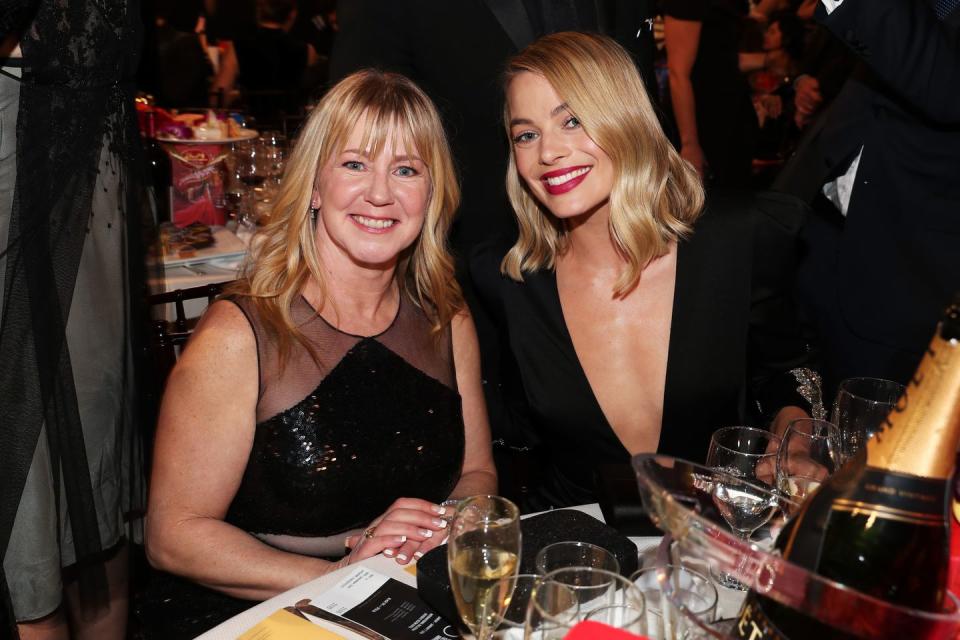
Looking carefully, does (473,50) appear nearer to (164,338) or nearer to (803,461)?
(164,338)

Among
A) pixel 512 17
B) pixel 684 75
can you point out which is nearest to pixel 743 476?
pixel 512 17

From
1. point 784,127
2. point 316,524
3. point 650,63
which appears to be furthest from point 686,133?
point 316,524

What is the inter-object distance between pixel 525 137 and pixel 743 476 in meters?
1.08

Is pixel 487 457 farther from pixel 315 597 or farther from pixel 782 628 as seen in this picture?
pixel 782 628

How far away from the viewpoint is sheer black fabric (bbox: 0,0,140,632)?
5.59ft

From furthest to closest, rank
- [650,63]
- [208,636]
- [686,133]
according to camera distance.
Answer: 1. [686,133]
2. [650,63]
3. [208,636]

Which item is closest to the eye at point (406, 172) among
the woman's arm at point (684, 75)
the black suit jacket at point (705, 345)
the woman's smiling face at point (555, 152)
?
the woman's smiling face at point (555, 152)

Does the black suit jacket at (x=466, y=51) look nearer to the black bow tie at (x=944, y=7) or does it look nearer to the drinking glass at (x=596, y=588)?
the black bow tie at (x=944, y=7)

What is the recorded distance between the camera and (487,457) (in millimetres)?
2201

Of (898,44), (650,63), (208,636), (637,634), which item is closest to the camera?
(637,634)

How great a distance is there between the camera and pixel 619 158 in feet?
7.12

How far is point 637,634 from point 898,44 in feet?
6.00

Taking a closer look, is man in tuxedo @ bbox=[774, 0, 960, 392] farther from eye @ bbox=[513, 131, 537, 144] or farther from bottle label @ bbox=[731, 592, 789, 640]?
bottle label @ bbox=[731, 592, 789, 640]

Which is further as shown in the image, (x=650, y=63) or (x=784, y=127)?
(x=784, y=127)
